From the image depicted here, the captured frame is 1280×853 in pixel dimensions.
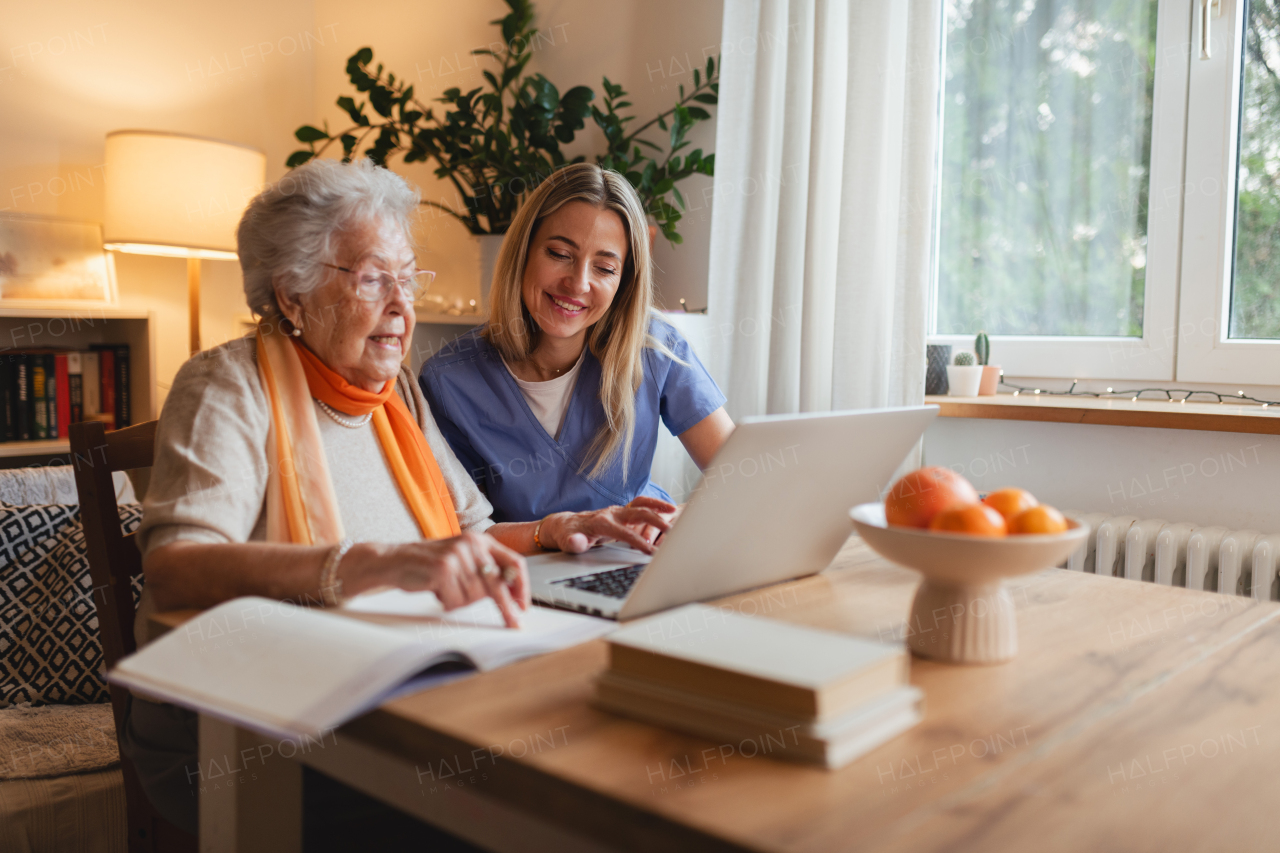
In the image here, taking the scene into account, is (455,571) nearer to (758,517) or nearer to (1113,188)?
A: (758,517)

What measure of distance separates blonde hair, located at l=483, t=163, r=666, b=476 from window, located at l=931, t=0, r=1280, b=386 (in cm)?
98

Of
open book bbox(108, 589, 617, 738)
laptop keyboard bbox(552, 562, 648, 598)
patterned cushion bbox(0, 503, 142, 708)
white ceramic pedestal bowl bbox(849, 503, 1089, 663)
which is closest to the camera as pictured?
open book bbox(108, 589, 617, 738)

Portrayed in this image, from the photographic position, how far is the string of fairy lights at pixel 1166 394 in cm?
198

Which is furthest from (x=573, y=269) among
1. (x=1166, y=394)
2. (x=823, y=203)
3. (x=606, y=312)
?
(x=1166, y=394)

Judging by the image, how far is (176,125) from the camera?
11.2 feet

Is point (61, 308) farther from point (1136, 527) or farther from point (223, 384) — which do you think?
point (1136, 527)

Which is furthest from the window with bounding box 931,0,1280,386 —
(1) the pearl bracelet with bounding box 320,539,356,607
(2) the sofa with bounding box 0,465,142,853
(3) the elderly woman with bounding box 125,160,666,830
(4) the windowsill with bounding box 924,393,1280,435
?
(2) the sofa with bounding box 0,465,142,853

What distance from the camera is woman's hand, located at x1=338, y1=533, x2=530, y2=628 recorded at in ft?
2.79

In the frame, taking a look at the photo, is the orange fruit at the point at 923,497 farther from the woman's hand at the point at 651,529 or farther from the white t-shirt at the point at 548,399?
the white t-shirt at the point at 548,399

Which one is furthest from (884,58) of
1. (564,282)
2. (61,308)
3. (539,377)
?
(61,308)

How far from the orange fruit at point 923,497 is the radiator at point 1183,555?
3.76ft

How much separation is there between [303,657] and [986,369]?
6.04 feet

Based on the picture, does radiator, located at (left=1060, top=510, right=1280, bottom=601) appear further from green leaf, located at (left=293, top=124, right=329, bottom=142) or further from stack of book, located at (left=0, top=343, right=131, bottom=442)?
stack of book, located at (left=0, top=343, right=131, bottom=442)

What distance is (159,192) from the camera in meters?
2.85
